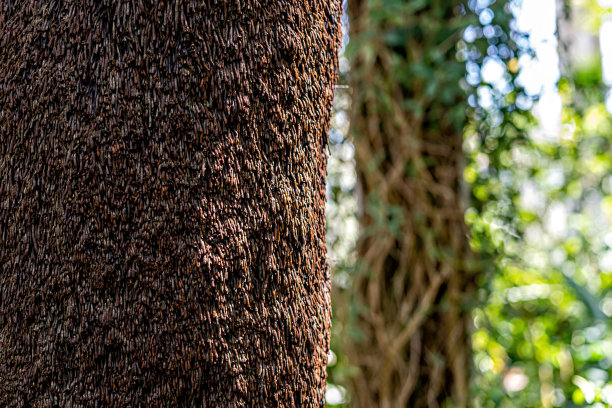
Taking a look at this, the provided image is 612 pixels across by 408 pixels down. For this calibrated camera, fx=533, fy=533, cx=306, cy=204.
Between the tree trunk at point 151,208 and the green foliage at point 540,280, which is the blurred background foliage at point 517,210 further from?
the tree trunk at point 151,208

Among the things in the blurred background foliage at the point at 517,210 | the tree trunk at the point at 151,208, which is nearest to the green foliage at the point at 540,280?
the blurred background foliage at the point at 517,210

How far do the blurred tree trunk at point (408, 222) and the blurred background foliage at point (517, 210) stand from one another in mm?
59

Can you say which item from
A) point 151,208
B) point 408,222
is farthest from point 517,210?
point 151,208

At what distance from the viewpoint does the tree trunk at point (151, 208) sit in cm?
52

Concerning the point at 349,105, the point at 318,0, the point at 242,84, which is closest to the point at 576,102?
the point at 349,105

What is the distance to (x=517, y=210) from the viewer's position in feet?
6.12

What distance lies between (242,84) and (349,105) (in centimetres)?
145

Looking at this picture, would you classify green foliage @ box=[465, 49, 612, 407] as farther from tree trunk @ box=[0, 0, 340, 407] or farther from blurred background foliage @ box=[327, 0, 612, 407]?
tree trunk @ box=[0, 0, 340, 407]

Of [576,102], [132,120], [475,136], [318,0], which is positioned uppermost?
[318,0]

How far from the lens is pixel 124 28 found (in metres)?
0.55

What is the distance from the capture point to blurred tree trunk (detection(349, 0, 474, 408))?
1.86 m

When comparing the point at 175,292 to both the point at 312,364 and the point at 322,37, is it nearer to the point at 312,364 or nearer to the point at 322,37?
the point at 312,364

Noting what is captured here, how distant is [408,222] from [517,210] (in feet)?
1.24

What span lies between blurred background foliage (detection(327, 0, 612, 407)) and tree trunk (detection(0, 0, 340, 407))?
126 cm
